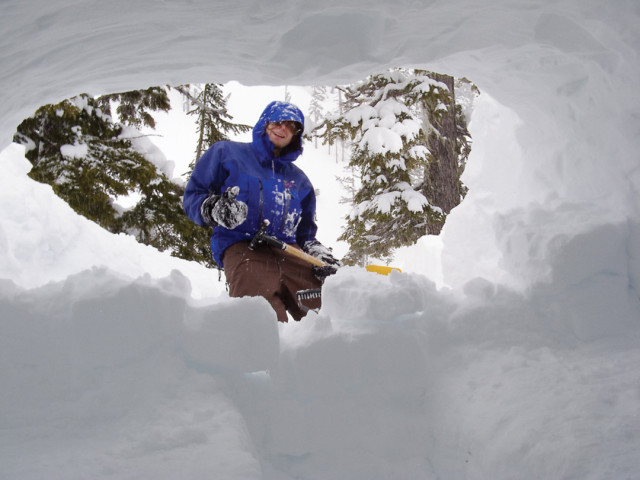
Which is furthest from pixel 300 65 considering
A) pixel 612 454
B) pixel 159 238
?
pixel 159 238

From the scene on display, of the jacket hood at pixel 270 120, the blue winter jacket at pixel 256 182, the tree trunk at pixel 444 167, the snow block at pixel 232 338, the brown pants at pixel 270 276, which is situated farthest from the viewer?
the tree trunk at pixel 444 167

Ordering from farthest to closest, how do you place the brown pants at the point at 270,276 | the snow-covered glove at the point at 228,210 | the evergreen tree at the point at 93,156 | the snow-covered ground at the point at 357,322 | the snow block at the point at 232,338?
the evergreen tree at the point at 93,156, the brown pants at the point at 270,276, the snow-covered glove at the point at 228,210, the snow block at the point at 232,338, the snow-covered ground at the point at 357,322

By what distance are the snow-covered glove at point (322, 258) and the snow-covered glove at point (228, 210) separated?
696mm

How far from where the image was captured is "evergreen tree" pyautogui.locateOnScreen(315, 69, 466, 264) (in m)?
7.89

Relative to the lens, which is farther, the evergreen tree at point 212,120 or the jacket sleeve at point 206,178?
the evergreen tree at point 212,120

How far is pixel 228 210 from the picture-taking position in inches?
110

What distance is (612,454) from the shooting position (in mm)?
1306

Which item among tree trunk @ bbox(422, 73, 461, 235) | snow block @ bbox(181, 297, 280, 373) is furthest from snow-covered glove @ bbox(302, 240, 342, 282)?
tree trunk @ bbox(422, 73, 461, 235)

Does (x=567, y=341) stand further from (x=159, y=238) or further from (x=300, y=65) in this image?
(x=159, y=238)

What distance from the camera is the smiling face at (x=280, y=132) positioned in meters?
3.28

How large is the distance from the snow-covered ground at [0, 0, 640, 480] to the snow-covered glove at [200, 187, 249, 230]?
2.47ft

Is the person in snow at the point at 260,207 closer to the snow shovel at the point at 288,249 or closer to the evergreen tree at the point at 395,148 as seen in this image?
the snow shovel at the point at 288,249

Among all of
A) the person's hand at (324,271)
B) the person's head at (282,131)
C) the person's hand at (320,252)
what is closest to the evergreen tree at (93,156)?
the person's head at (282,131)

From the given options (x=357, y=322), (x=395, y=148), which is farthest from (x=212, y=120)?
(x=357, y=322)
